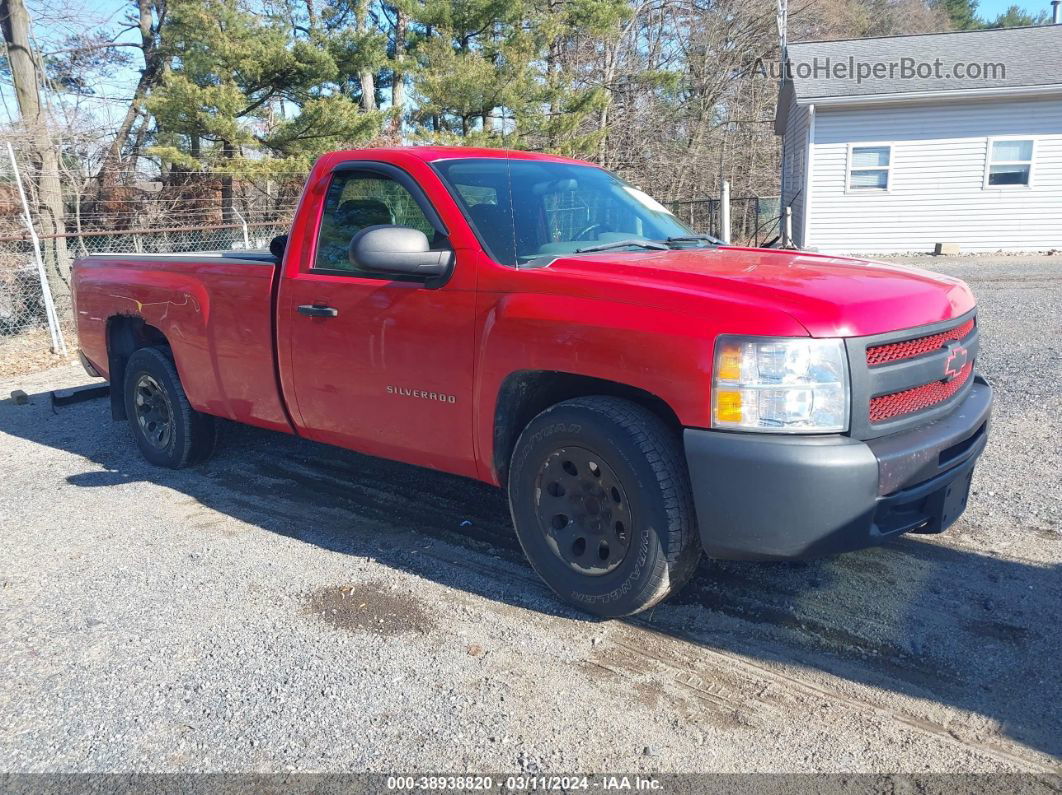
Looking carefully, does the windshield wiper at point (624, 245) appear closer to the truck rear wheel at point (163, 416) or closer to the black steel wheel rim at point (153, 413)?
the truck rear wheel at point (163, 416)

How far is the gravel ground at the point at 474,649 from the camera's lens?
8.80 ft

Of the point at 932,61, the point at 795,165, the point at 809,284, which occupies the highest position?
the point at 932,61

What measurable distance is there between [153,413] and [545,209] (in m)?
3.36

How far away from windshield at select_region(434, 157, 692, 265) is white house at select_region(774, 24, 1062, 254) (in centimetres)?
1604

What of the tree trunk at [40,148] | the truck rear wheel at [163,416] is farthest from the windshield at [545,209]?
the tree trunk at [40,148]

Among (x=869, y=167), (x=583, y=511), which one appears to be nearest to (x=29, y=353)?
(x=583, y=511)

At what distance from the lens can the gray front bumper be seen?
284cm

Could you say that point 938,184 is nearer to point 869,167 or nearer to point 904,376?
point 869,167

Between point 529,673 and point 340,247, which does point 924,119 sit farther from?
point 529,673

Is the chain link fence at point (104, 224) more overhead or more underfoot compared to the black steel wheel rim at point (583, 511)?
more overhead

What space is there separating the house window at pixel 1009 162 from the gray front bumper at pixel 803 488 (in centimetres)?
1833

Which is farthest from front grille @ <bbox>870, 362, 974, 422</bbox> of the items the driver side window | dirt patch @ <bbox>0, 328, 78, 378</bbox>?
dirt patch @ <bbox>0, 328, 78, 378</bbox>

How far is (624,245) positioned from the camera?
397cm

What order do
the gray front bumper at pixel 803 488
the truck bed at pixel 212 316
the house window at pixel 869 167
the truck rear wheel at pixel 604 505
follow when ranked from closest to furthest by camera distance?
1. the gray front bumper at pixel 803 488
2. the truck rear wheel at pixel 604 505
3. the truck bed at pixel 212 316
4. the house window at pixel 869 167
